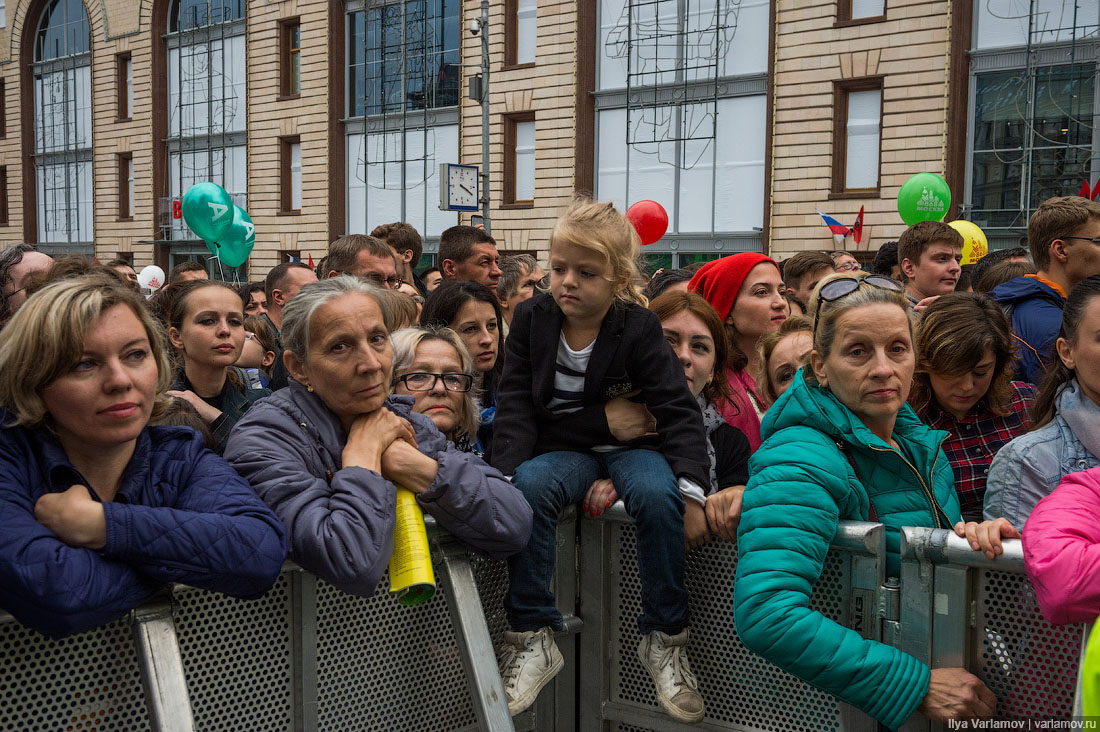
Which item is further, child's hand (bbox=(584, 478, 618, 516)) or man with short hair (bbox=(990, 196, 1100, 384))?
man with short hair (bbox=(990, 196, 1100, 384))

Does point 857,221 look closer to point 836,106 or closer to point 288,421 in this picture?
point 836,106

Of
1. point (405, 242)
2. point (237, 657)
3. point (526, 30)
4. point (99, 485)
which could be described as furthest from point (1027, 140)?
point (99, 485)

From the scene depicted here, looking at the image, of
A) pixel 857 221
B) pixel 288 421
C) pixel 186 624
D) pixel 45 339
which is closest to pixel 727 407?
pixel 288 421

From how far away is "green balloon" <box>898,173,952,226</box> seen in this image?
11773mm

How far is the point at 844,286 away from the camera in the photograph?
2.93 metres

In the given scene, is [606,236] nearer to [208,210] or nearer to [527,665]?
[527,665]

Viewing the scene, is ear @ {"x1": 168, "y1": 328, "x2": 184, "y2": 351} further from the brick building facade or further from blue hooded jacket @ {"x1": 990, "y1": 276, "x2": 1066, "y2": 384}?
the brick building facade

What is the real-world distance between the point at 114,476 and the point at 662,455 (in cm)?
160

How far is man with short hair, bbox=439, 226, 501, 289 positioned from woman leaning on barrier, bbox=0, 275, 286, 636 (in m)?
4.91

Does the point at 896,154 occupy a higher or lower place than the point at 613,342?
higher

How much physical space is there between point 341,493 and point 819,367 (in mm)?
1420

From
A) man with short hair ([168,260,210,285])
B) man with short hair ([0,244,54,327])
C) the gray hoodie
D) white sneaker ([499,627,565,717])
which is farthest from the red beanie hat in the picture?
man with short hair ([168,260,210,285])

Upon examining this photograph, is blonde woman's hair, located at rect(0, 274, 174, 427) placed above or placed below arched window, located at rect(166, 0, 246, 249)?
below

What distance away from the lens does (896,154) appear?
55.3 ft
